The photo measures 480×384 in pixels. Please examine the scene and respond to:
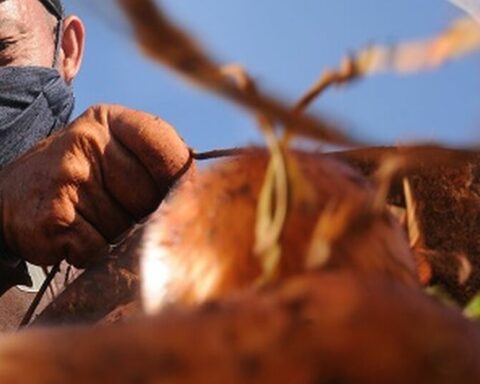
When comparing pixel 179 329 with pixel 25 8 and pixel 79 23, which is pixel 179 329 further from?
pixel 79 23

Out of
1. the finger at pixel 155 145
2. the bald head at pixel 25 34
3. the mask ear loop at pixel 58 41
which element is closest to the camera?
the finger at pixel 155 145

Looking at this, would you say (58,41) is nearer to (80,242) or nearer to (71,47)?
(71,47)

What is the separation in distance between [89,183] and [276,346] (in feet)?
3.66

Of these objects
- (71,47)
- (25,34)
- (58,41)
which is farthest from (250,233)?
(71,47)

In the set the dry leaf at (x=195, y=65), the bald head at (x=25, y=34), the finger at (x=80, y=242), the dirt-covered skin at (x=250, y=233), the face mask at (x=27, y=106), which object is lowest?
the face mask at (x=27, y=106)

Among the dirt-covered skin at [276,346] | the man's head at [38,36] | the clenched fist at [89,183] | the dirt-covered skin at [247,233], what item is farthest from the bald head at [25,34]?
the dirt-covered skin at [276,346]

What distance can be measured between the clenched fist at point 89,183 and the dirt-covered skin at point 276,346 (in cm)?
103

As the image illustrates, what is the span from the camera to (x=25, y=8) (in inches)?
113

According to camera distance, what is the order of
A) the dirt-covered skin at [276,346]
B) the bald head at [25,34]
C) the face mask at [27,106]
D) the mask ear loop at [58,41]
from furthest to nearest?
the mask ear loop at [58,41] → the bald head at [25,34] → the face mask at [27,106] → the dirt-covered skin at [276,346]

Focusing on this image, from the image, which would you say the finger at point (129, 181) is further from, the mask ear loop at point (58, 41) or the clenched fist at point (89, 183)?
the mask ear loop at point (58, 41)

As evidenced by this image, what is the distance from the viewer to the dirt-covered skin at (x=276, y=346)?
314 mm

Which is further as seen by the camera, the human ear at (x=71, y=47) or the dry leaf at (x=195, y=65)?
the human ear at (x=71, y=47)

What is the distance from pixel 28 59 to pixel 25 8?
24cm

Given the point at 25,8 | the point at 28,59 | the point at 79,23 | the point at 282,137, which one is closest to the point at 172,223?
the point at 282,137
